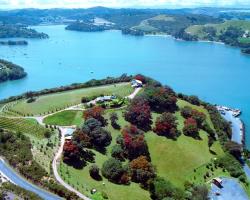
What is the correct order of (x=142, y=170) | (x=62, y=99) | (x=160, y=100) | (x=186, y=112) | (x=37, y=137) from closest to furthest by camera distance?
(x=142, y=170), (x=37, y=137), (x=186, y=112), (x=160, y=100), (x=62, y=99)

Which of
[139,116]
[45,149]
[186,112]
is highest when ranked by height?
[139,116]

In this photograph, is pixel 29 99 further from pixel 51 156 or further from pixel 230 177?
pixel 230 177

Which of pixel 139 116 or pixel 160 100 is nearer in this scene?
pixel 139 116

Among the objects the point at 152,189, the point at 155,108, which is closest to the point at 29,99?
the point at 155,108

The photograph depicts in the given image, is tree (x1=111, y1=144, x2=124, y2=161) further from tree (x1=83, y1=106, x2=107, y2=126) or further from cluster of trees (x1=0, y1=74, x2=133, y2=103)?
cluster of trees (x1=0, y1=74, x2=133, y2=103)

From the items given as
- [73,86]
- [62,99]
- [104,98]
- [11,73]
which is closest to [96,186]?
[104,98]

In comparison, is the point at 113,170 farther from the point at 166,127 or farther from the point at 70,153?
the point at 166,127

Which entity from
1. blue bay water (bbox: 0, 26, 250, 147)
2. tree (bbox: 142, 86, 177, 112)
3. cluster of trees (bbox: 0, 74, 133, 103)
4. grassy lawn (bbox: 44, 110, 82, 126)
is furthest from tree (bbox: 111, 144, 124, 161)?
cluster of trees (bbox: 0, 74, 133, 103)
